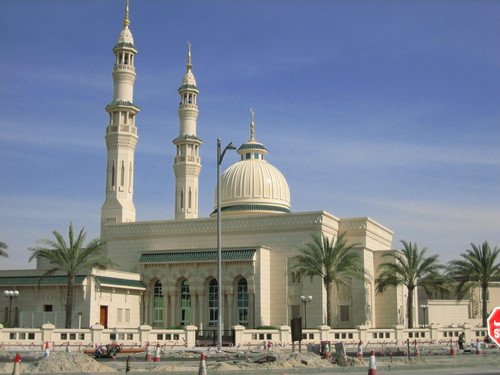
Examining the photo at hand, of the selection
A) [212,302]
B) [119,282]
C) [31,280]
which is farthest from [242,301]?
[31,280]

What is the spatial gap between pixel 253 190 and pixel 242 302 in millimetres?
10556

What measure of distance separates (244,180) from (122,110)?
38.5ft

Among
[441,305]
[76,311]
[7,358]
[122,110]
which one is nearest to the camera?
[7,358]

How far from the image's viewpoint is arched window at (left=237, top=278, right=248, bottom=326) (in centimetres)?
5209

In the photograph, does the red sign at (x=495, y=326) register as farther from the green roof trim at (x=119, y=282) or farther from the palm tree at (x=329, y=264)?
the green roof trim at (x=119, y=282)

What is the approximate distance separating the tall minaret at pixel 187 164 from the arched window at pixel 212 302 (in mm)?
9235

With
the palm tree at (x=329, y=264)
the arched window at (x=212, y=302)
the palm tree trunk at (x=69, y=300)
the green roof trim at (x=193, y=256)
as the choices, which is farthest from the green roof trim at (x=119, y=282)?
the palm tree at (x=329, y=264)

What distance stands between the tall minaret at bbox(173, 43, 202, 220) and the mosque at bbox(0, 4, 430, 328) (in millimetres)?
3100

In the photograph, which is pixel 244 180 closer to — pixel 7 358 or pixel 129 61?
pixel 129 61

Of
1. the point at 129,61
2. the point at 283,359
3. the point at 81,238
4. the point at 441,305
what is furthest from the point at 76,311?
the point at 441,305

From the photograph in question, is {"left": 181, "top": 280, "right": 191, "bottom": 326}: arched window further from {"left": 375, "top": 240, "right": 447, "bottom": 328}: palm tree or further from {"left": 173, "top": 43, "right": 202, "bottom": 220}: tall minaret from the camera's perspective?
{"left": 375, "top": 240, "right": 447, "bottom": 328}: palm tree

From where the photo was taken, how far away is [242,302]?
52406mm

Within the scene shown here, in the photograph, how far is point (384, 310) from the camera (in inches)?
2111

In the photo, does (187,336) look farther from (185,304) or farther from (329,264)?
(185,304)
